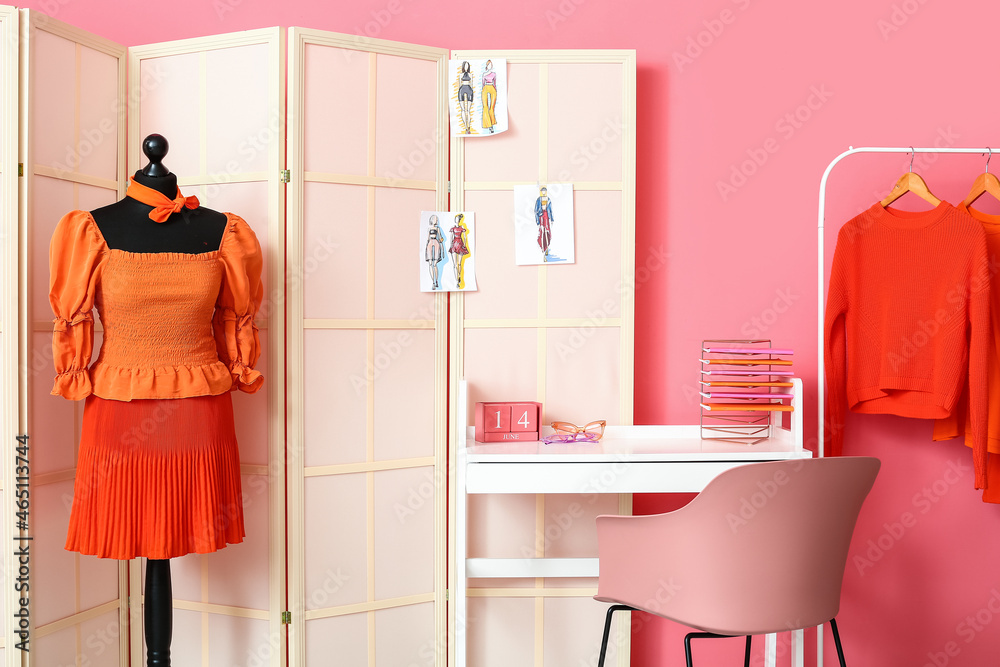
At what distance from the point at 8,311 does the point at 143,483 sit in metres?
0.67

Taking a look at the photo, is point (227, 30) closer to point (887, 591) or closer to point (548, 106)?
point (548, 106)

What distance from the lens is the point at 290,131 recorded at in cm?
199

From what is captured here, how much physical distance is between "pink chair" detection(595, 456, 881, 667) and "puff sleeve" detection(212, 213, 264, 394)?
1.22m

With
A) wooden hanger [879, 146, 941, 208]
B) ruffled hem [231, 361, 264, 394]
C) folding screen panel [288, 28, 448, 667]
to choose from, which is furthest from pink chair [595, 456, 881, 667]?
ruffled hem [231, 361, 264, 394]

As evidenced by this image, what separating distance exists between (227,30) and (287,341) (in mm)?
1195

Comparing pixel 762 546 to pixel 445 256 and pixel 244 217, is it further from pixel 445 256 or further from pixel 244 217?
pixel 244 217

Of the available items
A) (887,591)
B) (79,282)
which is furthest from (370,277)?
(887,591)

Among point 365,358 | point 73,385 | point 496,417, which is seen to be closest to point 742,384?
point 496,417

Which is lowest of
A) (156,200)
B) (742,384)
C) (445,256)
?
(742,384)

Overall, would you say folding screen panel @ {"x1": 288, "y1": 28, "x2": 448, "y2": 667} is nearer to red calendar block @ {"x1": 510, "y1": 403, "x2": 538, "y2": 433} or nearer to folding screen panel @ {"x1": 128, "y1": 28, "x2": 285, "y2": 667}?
folding screen panel @ {"x1": 128, "y1": 28, "x2": 285, "y2": 667}

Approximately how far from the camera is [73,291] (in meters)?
1.63

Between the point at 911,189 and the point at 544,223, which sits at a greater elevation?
the point at 911,189

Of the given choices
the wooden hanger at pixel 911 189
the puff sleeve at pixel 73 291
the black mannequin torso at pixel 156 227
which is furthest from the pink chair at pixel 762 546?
the puff sleeve at pixel 73 291

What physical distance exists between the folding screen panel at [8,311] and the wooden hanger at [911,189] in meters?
2.63
